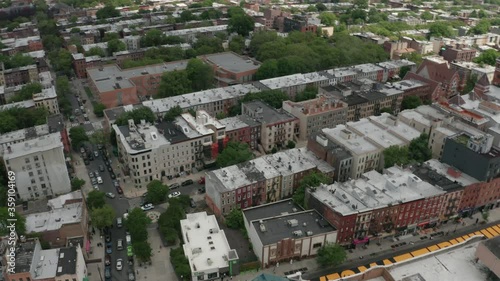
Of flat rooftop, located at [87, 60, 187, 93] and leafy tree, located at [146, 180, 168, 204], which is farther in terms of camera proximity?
flat rooftop, located at [87, 60, 187, 93]

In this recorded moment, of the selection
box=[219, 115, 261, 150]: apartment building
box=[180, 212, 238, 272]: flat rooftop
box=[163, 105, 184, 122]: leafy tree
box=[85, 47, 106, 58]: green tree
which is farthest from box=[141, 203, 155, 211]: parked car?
box=[85, 47, 106, 58]: green tree

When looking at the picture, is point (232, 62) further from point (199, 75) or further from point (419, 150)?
point (419, 150)

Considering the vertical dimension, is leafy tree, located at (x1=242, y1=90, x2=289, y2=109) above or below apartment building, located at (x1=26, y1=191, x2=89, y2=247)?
above

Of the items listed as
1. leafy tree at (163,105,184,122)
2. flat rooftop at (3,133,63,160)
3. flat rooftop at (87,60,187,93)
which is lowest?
flat rooftop at (87,60,187,93)

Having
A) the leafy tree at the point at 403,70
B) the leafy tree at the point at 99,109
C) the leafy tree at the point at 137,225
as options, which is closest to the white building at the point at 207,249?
the leafy tree at the point at 137,225

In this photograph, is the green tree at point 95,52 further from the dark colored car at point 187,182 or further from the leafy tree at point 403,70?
the leafy tree at point 403,70

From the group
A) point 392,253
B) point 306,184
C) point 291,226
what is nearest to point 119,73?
point 306,184

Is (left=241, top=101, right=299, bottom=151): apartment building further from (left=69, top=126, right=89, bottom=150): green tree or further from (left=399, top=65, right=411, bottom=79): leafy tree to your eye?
(left=399, top=65, right=411, bottom=79): leafy tree
